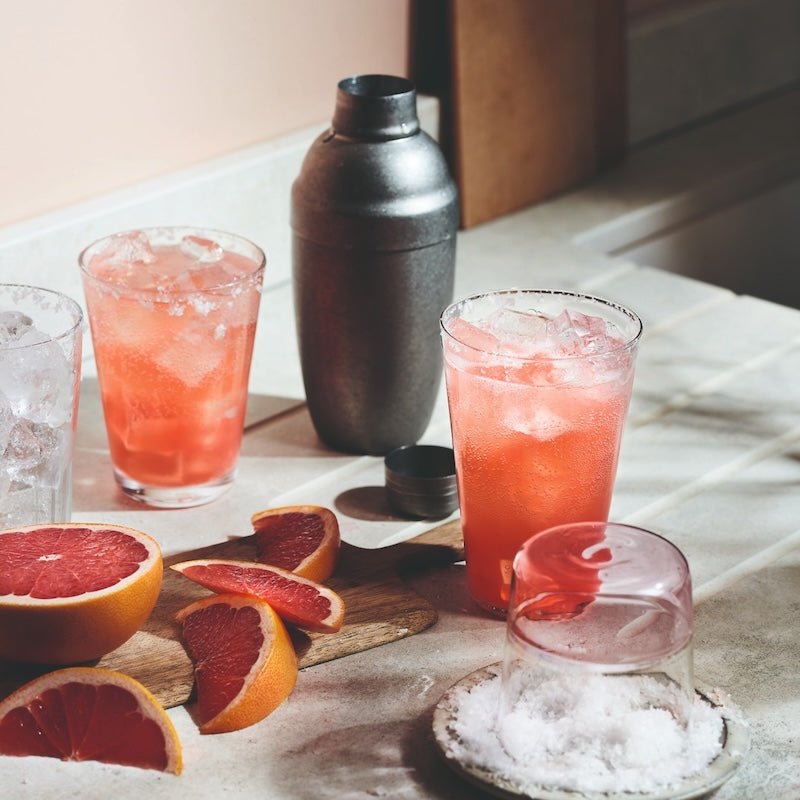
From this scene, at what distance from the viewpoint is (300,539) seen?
3.55ft

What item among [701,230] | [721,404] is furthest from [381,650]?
[701,230]

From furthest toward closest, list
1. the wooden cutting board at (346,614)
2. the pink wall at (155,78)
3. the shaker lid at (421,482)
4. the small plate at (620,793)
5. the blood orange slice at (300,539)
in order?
1. the pink wall at (155,78)
2. the shaker lid at (421,482)
3. the blood orange slice at (300,539)
4. the wooden cutting board at (346,614)
5. the small plate at (620,793)

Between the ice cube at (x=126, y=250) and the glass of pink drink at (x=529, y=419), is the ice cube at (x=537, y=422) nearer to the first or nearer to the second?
the glass of pink drink at (x=529, y=419)

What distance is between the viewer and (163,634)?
0.98 meters

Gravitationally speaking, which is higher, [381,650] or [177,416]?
[177,416]

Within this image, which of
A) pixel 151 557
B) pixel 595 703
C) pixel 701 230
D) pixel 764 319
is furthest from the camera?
pixel 701 230

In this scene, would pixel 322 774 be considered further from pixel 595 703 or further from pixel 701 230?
pixel 701 230

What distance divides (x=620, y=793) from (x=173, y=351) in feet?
1.75

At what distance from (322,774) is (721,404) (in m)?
0.68

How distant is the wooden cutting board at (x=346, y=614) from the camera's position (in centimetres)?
93

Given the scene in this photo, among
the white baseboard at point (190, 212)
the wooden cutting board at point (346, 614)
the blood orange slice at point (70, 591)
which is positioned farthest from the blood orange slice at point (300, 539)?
the white baseboard at point (190, 212)

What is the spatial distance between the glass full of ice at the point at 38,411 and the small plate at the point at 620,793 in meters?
0.37

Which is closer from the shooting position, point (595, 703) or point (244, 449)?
point (595, 703)

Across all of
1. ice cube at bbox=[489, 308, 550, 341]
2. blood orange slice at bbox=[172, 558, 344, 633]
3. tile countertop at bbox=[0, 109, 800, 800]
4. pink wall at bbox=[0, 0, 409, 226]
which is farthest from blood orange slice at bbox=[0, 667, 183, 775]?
pink wall at bbox=[0, 0, 409, 226]
